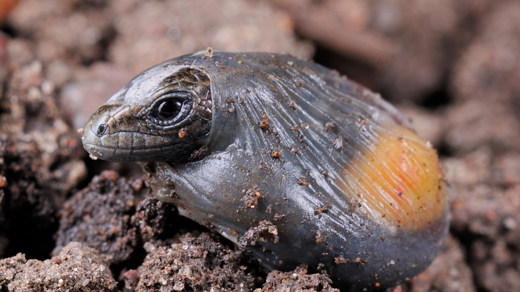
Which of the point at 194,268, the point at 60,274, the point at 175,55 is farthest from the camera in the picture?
the point at 175,55

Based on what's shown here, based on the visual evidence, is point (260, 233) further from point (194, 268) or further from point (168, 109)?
point (168, 109)

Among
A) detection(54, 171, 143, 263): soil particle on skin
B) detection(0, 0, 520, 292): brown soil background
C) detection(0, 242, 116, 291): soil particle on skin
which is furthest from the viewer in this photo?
detection(54, 171, 143, 263): soil particle on skin

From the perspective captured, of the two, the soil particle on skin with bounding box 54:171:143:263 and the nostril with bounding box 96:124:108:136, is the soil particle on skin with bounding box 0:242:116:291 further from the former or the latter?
the nostril with bounding box 96:124:108:136

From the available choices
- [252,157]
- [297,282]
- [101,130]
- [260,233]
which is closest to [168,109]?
[101,130]

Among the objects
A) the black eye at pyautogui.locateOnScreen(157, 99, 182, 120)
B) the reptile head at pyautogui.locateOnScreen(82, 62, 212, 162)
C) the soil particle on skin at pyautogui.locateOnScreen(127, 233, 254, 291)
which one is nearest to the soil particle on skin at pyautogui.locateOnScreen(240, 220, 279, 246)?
the soil particle on skin at pyautogui.locateOnScreen(127, 233, 254, 291)

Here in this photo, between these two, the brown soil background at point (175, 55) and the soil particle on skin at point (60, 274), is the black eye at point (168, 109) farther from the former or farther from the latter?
the soil particle on skin at point (60, 274)

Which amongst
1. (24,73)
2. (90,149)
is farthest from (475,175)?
(24,73)

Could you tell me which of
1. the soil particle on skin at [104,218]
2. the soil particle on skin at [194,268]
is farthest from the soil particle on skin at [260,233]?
the soil particle on skin at [104,218]
